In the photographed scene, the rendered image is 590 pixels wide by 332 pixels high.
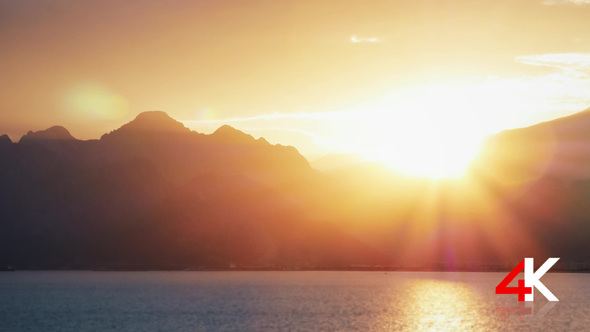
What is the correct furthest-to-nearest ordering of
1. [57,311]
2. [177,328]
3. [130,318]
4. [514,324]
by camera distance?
[57,311] → [130,318] → [514,324] → [177,328]

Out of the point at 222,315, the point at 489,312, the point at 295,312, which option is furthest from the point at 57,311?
the point at 489,312

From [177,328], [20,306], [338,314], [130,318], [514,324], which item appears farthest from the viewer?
[20,306]

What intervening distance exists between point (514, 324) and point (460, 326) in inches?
547

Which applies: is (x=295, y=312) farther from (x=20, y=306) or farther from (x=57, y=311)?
(x=20, y=306)

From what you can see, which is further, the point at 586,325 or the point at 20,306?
the point at 20,306

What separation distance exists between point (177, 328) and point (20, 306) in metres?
87.7

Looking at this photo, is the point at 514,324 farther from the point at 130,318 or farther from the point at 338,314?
the point at 130,318

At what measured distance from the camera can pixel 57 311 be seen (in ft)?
590

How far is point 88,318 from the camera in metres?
158

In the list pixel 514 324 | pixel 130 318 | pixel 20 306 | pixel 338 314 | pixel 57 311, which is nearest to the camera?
pixel 514 324

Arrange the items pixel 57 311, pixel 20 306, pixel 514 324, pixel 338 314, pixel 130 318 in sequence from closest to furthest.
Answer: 1. pixel 514 324
2. pixel 130 318
3. pixel 338 314
4. pixel 57 311
5. pixel 20 306

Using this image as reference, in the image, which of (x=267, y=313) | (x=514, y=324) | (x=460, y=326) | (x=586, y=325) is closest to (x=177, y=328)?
(x=267, y=313)

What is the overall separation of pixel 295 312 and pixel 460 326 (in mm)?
48198

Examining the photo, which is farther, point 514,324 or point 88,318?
point 88,318
